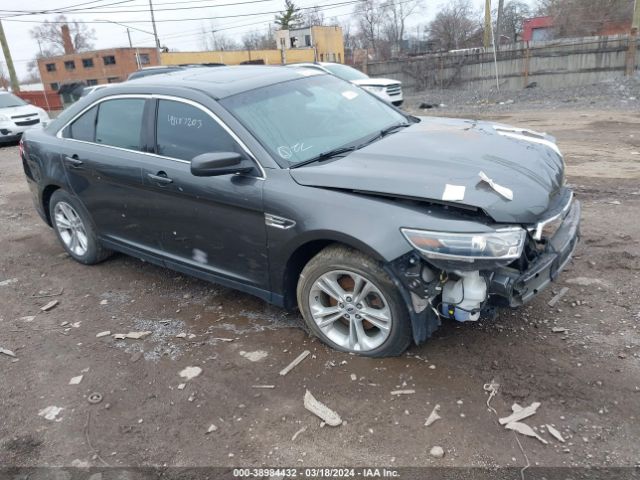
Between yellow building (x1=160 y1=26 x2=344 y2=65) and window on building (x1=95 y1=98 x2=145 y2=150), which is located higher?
yellow building (x1=160 y1=26 x2=344 y2=65)

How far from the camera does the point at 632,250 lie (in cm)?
457

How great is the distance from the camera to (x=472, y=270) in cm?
283

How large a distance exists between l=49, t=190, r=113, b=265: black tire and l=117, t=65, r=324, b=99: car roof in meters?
1.25

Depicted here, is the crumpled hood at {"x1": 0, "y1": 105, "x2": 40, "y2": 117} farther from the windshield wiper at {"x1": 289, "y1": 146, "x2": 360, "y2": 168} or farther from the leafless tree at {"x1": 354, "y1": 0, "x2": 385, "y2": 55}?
the leafless tree at {"x1": 354, "y1": 0, "x2": 385, "y2": 55}

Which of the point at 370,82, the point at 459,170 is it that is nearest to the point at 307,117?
the point at 459,170

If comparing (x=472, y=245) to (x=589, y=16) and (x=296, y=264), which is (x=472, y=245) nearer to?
(x=296, y=264)

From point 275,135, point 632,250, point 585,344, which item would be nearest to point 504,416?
point 585,344

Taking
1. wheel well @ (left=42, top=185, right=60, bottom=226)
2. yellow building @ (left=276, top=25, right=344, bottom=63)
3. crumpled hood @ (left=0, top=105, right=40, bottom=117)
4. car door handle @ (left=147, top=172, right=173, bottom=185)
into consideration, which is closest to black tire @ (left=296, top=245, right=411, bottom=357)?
car door handle @ (left=147, top=172, right=173, bottom=185)

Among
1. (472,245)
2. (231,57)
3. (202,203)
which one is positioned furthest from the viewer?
(231,57)

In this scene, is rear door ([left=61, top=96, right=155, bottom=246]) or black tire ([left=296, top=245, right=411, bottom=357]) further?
rear door ([left=61, top=96, right=155, bottom=246])

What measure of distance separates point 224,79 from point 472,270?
8.02 ft

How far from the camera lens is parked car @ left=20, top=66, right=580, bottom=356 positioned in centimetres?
293

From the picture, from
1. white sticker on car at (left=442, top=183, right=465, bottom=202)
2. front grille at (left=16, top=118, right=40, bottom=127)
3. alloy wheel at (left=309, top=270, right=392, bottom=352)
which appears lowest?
alloy wheel at (left=309, top=270, right=392, bottom=352)

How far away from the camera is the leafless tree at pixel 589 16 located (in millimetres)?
30891
